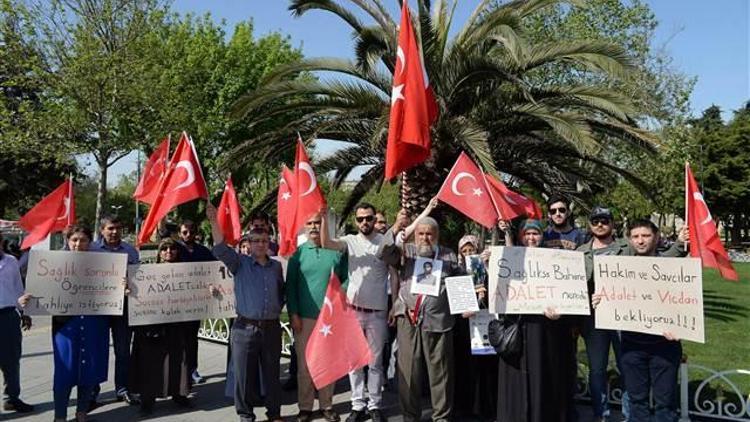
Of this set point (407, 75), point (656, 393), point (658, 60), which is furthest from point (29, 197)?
point (656, 393)

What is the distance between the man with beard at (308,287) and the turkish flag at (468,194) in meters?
1.15

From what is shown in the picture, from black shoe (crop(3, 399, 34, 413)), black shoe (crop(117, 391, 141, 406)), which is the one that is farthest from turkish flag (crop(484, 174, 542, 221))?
black shoe (crop(3, 399, 34, 413))

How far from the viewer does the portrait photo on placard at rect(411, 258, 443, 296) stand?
5.12 metres

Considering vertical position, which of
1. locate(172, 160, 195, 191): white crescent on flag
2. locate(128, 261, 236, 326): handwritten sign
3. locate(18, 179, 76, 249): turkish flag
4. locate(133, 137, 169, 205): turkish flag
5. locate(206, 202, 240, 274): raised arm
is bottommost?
locate(128, 261, 236, 326): handwritten sign

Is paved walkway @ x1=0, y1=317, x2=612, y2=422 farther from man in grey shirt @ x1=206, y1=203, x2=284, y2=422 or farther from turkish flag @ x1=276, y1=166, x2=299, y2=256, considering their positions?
turkish flag @ x1=276, y1=166, x2=299, y2=256

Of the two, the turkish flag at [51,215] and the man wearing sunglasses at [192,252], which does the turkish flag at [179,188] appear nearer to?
the man wearing sunglasses at [192,252]

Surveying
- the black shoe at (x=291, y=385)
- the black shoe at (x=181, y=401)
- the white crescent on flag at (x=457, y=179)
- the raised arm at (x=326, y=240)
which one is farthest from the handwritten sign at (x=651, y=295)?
the black shoe at (x=181, y=401)

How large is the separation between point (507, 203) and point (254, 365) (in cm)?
301

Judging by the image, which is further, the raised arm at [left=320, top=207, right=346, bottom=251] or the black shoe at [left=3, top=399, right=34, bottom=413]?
the black shoe at [left=3, top=399, right=34, bottom=413]

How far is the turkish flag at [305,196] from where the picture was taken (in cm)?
566

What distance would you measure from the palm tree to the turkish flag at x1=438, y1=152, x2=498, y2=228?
245 cm

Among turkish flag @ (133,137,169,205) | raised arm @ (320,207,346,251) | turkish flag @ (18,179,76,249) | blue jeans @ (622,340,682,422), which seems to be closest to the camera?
blue jeans @ (622,340,682,422)

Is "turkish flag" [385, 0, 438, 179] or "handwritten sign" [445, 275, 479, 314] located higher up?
"turkish flag" [385, 0, 438, 179]

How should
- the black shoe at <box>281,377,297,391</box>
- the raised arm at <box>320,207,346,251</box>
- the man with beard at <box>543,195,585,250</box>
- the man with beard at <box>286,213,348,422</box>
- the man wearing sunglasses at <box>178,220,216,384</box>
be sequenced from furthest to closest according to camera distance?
1. the black shoe at <box>281,377,297,391</box>
2. the man wearing sunglasses at <box>178,220,216,384</box>
3. the man with beard at <box>543,195,585,250</box>
4. the man with beard at <box>286,213,348,422</box>
5. the raised arm at <box>320,207,346,251</box>
